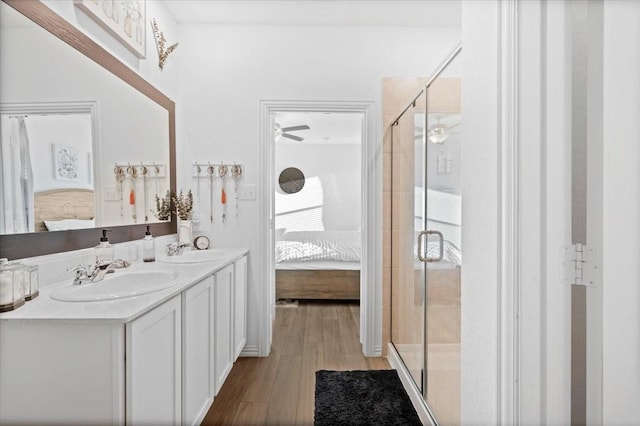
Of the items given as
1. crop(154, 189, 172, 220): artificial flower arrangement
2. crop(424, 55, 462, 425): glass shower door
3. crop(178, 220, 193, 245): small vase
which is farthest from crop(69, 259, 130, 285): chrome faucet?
crop(424, 55, 462, 425): glass shower door

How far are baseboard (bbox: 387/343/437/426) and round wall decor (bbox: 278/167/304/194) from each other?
14.2ft

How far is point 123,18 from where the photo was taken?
1.92 metres

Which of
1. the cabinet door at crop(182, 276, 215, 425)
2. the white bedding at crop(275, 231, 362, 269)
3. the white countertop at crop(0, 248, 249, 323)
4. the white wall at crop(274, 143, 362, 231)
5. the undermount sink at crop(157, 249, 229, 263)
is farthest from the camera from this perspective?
the white wall at crop(274, 143, 362, 231)

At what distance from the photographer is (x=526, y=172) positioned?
2.93 feet

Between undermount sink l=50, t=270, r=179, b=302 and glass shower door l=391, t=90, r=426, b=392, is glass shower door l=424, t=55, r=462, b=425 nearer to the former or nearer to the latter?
glass shower door l=391, t=90, r=426, b=392

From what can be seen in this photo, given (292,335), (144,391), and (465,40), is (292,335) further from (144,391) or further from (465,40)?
(465,40)

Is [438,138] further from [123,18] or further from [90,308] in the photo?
[123,18]

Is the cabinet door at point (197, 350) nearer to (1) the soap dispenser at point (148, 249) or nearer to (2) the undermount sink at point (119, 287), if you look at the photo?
(2) the undermount sink at point (119, 287)

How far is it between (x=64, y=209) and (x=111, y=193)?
1.24 ft

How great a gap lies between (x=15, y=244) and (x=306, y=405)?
166 cm

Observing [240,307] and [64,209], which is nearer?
[64,209]

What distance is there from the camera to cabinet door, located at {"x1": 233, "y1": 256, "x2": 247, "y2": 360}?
227 cm

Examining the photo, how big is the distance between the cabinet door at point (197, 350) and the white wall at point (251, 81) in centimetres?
90

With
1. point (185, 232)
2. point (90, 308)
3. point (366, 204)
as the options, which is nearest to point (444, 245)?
point (366, 204)
